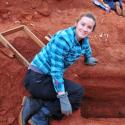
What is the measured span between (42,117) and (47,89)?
364mm

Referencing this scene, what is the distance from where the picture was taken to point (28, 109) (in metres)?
4.16

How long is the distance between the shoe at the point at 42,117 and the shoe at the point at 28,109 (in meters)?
0.05

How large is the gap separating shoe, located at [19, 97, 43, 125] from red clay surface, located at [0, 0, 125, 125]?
15cm

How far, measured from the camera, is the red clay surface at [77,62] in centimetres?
446

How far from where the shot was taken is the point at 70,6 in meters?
6.65

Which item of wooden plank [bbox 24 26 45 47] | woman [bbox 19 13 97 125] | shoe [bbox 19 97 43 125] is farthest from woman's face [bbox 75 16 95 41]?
wooden plank [bbox 24 26 45 47]

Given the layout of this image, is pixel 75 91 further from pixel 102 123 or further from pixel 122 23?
A: pixel 122 23

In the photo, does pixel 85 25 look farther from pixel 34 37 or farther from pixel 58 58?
pixel 34 37

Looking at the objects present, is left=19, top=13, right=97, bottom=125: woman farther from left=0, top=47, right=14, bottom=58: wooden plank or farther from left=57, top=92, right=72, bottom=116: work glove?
left=0, top=47, right=14, bottom=58: wooden plank

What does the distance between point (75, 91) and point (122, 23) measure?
2.68 m

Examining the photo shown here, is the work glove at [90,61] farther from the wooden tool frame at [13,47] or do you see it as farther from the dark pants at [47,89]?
the dark pants at [47,89]

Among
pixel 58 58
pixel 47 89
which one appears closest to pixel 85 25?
pixel 58 58

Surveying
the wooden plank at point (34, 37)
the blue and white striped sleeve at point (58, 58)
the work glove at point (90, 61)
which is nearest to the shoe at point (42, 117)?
the blue and white striped sleeve at point (58, 58)

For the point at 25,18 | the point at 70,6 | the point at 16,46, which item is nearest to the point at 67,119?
the point at 16,46
